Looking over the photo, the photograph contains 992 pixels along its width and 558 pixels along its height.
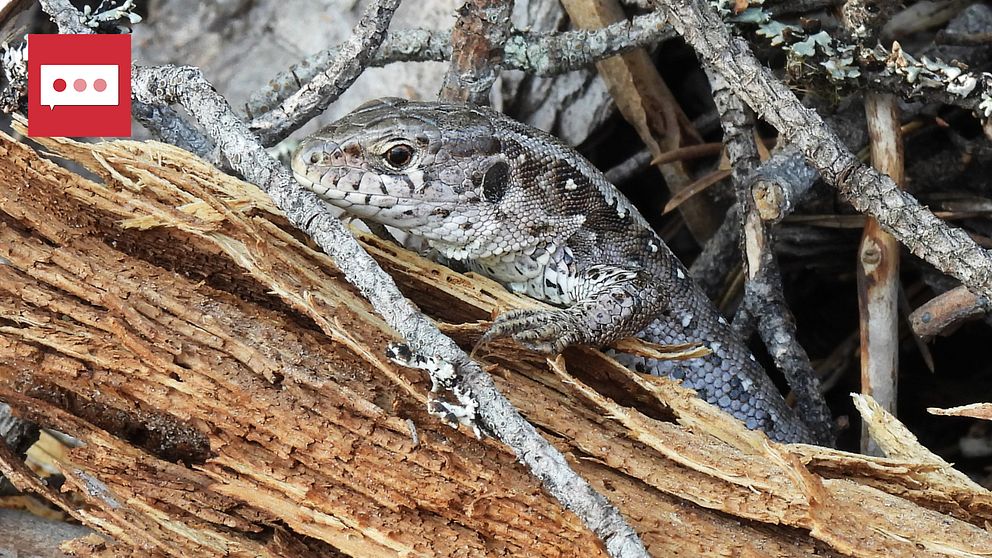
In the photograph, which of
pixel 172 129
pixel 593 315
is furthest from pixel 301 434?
pixel 172 129

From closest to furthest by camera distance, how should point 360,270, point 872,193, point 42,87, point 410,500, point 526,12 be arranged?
point 360,270 < point 410,500 < point 872,193 < point 42,87 < point 526,12

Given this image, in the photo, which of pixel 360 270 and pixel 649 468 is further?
pixel 649 468

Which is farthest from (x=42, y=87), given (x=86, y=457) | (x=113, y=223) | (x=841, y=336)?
(x=841, y=336)

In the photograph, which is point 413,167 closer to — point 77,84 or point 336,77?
point 336,77

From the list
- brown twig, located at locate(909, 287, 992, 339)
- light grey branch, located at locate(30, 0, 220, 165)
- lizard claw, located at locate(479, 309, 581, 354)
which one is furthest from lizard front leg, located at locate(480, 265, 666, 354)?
light grey branch, located at locate(30, 0, 220, 165)

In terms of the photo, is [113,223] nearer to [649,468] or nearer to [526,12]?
[649,468]

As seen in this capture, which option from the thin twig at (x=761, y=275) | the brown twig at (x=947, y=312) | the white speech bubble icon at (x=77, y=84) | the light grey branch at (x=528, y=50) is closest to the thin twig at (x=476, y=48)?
the light grey branch at (x=528, y=50)
